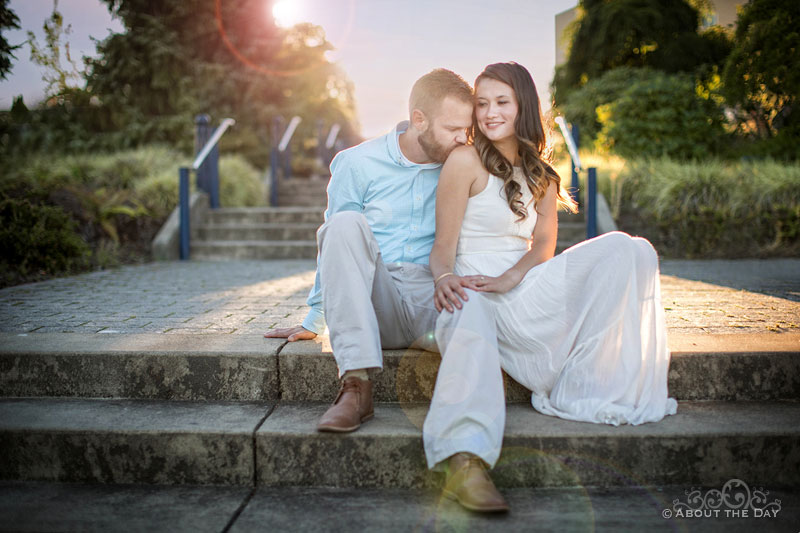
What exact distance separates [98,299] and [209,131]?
464 centimetres

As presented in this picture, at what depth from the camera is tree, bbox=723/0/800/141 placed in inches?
170

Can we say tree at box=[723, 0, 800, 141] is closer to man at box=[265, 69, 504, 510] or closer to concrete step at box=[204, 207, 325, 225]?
man at box=[265, 69, 504, 510]

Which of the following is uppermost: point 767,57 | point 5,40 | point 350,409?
point 5,40

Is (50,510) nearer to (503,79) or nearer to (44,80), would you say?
(503,79)

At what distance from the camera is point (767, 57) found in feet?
14.9

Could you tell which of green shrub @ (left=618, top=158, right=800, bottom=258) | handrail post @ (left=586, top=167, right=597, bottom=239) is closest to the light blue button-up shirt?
handrail post @ (left=586, top=167, right=597, bottom=239)

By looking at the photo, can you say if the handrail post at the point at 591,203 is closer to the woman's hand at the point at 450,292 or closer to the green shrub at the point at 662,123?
the green shrub at the point at 662,123

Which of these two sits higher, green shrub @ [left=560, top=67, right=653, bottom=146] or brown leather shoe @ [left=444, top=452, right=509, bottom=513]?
green shrub @ [left=560, top=67, right=653, bottom=146]

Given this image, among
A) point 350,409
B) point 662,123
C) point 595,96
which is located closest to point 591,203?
point 662,123

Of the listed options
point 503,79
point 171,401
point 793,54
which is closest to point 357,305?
point 171,401

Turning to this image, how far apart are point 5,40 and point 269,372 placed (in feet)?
13.6

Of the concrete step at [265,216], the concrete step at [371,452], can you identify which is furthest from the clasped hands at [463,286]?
the concrete step at [265,216]

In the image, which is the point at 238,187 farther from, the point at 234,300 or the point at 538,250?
the point at 538,250

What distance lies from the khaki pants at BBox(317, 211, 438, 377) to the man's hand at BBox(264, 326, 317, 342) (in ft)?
1.19
